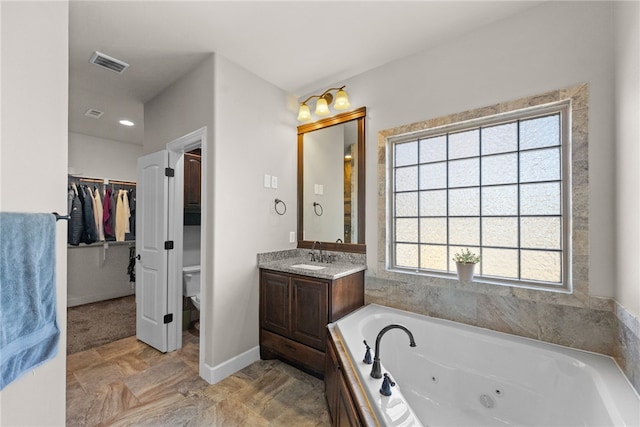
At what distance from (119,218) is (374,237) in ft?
13.1

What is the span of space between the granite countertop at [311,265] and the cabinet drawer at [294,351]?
1.96 feet

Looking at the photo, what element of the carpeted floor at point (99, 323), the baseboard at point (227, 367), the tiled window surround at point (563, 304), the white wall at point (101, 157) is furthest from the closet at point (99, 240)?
the tiled window surround at point (563, 304)

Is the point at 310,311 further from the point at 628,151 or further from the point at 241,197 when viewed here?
the point at 628,151

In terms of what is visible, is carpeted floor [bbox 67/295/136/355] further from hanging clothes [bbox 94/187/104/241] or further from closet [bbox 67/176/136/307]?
hanging clothes [bbox 94/187/104/241]

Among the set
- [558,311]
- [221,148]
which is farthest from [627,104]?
[221,148]

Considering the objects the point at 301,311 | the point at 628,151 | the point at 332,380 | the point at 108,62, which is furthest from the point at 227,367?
the point at 628,151

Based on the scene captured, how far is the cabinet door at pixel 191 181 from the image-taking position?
3146mm

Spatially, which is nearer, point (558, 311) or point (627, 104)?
point (627, 104)

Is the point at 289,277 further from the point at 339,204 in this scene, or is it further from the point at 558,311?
the point at 558,311

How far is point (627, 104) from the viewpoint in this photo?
1.37 m

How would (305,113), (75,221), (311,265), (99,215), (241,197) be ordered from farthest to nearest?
(99,215) → (75,221) → (305,113) → (311,265) → (241,197)

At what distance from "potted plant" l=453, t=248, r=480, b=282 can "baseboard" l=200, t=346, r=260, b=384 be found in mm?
1892

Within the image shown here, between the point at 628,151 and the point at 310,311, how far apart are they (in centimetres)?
211

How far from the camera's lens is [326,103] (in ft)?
8.67
